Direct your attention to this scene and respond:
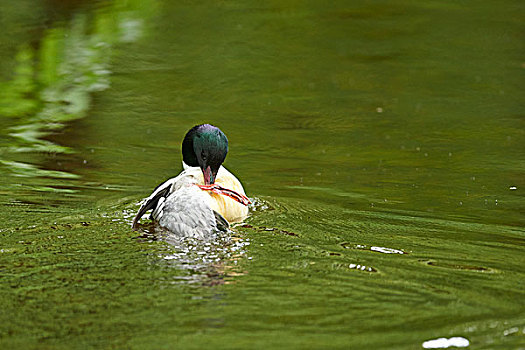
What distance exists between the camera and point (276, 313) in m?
4.45

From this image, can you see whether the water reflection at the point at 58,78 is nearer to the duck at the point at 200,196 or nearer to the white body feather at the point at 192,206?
the duck at the point at 200,196

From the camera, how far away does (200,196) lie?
239 inches

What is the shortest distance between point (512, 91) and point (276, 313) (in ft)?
26.0

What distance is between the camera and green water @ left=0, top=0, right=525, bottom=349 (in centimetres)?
443

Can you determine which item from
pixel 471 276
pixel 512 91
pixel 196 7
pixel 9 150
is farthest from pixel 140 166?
pixel 196 7

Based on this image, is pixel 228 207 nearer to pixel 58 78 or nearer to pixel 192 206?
pixel 192 206

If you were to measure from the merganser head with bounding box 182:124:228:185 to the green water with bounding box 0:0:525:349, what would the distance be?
480mm

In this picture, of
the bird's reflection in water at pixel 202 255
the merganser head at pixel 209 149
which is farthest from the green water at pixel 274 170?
the merganser head at pixel 209 149

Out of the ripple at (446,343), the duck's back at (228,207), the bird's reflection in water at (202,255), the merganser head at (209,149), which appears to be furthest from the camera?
the merganser head at (209,149)

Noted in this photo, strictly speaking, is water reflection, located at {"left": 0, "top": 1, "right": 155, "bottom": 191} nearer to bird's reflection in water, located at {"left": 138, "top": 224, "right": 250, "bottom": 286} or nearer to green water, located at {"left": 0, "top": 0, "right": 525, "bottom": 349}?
green water, located at {"left": 0, "top": 0, "right": 525, "bottom": 349}

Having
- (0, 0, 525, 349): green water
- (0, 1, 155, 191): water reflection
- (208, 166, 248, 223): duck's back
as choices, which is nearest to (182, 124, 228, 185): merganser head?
(208, 166, 248, 223): duck's back

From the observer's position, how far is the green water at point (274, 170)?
4426mm

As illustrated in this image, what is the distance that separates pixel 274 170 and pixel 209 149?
172cm

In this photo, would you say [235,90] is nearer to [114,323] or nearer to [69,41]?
[69,41]
